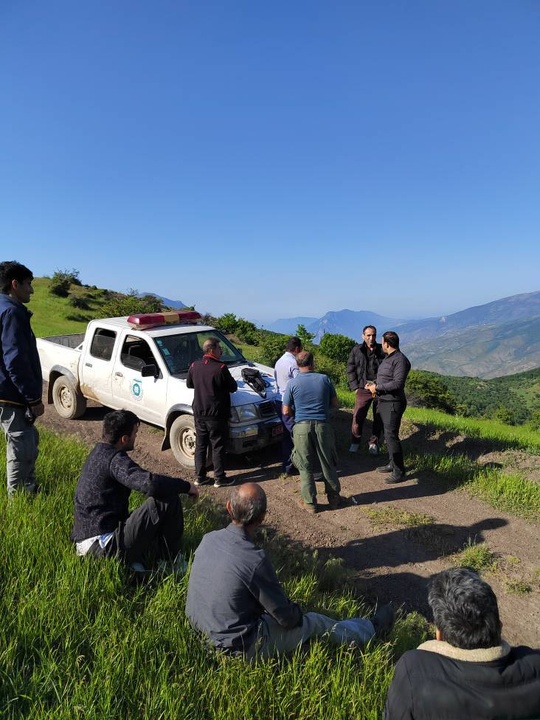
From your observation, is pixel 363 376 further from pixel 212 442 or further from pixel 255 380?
pixel 212 442

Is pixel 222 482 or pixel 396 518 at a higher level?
pixel 222 482

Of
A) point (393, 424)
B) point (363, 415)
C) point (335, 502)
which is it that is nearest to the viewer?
point (335, 502)

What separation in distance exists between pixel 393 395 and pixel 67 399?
21.4 ft

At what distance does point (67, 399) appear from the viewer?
9.77 m

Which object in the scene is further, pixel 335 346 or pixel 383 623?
pixel 335 346

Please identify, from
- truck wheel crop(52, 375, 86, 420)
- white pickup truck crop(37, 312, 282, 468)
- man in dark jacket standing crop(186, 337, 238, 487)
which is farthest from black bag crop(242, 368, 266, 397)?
truck wheel crop(52, 375, 86, 420)

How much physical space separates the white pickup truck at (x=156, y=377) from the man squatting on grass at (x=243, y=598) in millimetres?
3978

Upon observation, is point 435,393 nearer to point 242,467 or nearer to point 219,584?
point 242,467

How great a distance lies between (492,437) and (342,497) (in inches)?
154

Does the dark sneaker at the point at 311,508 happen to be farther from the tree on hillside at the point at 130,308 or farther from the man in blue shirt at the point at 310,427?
the tree on hillside at the point at 130,308

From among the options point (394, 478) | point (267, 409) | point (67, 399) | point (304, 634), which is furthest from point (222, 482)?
point (67, 399)

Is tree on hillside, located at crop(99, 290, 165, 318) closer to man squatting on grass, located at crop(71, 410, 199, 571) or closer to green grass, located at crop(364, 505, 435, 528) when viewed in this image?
green grass, located at crop(364, 505, 435, 528)

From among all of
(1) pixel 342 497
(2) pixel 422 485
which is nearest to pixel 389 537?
(1) pixel 342 497

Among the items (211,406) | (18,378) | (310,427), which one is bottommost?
(310,427)
